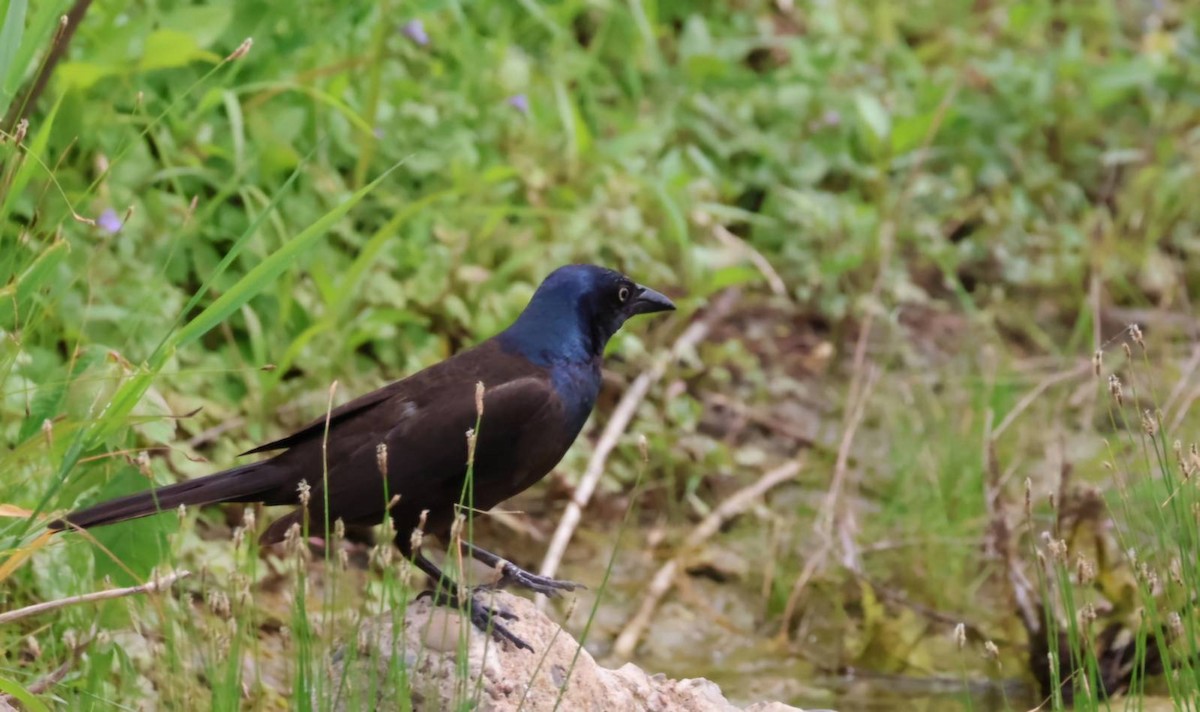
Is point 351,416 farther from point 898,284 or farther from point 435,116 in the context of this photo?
point 898,284

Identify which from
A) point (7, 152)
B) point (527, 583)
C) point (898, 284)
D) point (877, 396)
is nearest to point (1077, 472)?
point (877, 396)

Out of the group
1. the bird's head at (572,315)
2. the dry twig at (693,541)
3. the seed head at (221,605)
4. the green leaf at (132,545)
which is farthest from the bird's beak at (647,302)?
the seed head at (221,605)

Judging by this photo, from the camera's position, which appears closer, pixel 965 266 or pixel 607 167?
pixel 607 167

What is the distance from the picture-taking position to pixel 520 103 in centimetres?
588

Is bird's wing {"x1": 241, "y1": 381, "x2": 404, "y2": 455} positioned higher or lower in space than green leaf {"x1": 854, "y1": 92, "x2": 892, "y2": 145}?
higher

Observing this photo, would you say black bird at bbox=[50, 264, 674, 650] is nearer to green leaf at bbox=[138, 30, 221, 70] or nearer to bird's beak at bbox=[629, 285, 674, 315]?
bird's beak at bbox=[629, 285, 674, 315]

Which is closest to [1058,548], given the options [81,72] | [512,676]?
[512,676]

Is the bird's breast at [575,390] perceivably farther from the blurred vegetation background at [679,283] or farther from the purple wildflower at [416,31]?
the purple wildflower at [416,31]

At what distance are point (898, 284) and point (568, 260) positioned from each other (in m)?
1.51

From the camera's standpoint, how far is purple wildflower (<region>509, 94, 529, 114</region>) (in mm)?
5875

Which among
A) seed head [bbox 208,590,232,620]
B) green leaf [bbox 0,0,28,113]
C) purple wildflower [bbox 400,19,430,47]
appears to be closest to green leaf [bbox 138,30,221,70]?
purple wildflower [bbox 400,19,430,47]

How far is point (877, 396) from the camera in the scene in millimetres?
5711

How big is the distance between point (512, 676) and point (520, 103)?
130 inches

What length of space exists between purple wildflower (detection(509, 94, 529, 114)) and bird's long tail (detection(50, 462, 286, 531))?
2848 mm
